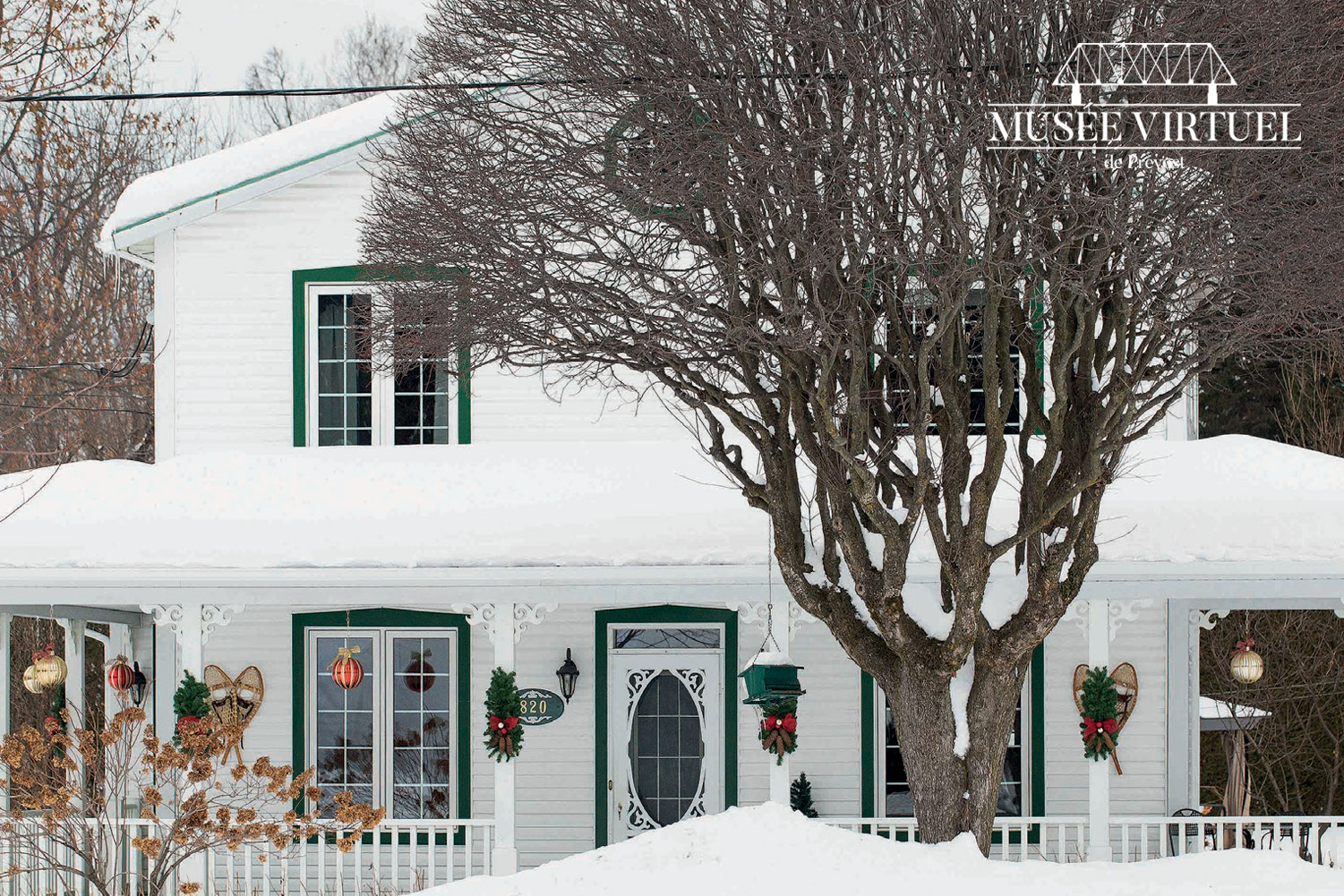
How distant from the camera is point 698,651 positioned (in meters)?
13.1

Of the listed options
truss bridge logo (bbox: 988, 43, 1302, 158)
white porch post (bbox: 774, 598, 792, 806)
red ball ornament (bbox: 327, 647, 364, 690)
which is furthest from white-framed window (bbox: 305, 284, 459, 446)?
truss bridge logo (bbox: 988, 43, 1302, 158)

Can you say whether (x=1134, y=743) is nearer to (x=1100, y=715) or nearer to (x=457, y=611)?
(x=1100, y=715)

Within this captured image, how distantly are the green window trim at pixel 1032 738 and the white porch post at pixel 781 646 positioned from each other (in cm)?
215

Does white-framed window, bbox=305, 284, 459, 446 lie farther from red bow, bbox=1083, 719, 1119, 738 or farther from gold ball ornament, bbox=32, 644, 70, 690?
red bow, bbox=1083, 719, 1119, 738

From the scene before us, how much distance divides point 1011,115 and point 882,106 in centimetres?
72

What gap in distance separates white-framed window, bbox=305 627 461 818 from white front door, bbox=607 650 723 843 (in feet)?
5.01

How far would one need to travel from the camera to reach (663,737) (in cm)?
1304

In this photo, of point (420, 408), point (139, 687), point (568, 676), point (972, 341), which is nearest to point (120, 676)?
point (139, 687)

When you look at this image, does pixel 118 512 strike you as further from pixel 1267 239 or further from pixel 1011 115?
pixel 1267 239

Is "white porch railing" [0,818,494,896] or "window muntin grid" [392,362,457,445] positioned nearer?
"white porch railing" [0,818,494,896]

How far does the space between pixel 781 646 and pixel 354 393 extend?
5.14 meters

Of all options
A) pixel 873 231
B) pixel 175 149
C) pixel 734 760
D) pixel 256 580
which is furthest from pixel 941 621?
pixel 175 149

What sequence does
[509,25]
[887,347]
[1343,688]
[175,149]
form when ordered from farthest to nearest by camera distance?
1. [175,149]
2. [1343,688]
3. [887,347]
4. [509,25]

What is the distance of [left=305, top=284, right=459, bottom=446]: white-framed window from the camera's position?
13375 mm
